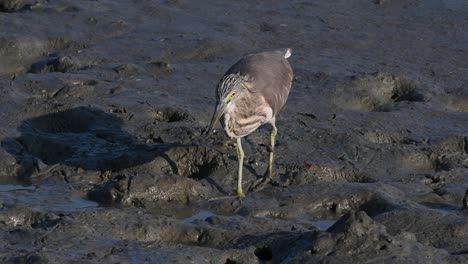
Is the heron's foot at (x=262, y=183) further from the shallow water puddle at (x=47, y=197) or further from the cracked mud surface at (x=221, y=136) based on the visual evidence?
the shallow water puddle at (x=47, y=197)

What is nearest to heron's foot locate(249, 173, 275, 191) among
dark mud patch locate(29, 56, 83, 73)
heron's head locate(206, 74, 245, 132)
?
heron's head locate(206, 74, 245, 132)

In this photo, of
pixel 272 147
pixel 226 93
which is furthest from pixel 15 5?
pixel 226 93

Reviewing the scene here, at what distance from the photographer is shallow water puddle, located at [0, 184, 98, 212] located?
8641 mm

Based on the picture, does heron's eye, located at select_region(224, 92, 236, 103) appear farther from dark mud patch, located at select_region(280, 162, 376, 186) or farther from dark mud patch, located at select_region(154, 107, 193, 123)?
dark mud patch, located at select_region(154, 107, 193, 123)

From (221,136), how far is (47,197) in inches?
72.2

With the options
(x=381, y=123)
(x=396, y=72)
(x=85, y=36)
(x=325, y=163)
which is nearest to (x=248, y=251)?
(x=325, y=163)

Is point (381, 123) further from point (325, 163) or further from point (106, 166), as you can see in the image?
point (106, 166)

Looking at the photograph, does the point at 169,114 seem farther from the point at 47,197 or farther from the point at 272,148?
the point at 47,197

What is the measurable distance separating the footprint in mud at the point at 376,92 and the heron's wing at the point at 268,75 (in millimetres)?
1194

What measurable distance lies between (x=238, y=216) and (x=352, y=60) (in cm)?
426

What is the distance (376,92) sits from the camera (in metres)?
11.3

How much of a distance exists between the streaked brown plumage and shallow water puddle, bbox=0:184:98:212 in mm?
1220

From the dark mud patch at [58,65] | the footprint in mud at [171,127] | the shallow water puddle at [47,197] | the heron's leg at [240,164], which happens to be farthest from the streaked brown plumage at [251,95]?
the dark mud patch at [58,65]

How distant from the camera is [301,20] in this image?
1339 centimetres
